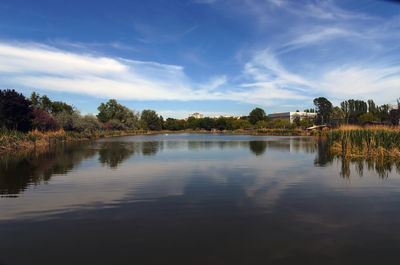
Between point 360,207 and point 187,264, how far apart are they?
16.0 feet

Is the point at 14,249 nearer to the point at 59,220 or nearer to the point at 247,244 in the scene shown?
the point at 59,220

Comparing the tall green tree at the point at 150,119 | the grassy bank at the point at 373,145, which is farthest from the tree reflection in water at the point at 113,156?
the tall green tree at the point at 150,119

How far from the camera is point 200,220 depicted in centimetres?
544

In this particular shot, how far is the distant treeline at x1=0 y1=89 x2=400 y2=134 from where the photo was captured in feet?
88.2

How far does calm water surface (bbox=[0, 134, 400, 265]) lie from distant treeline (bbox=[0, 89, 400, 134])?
814 inches

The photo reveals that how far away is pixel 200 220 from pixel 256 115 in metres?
114

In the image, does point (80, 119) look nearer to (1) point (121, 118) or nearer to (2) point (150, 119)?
(1) point (121, 118)

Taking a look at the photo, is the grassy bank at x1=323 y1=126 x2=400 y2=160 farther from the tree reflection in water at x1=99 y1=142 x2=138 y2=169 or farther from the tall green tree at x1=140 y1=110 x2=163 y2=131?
the tall green tree at x1=140 y1=110 x2=163 y2=131

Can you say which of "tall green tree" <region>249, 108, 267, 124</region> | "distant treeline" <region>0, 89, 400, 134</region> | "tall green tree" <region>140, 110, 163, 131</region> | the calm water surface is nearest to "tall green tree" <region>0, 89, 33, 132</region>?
"distant treeline" <region>0, 89, 400, 134</region>

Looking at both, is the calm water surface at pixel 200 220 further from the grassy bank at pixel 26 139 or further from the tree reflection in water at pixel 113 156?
the grassy bank at pixel 26 139

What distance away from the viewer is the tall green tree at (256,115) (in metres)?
116

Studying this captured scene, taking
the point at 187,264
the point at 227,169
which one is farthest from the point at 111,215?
the point at 227,169

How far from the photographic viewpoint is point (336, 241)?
4441 mm

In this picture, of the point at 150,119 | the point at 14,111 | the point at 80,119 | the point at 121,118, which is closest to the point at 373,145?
the point at 14,111
